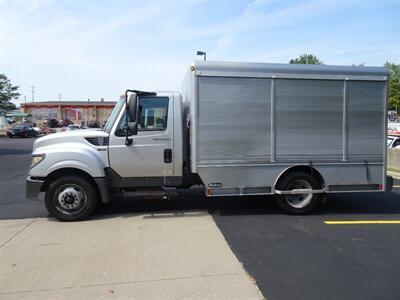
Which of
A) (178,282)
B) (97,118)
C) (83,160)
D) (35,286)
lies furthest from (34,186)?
(97,118)

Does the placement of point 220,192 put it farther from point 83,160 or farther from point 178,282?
point 178,282

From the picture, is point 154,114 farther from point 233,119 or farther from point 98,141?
point 233,119

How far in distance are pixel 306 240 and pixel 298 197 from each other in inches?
66.2

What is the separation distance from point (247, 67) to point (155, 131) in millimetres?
1958

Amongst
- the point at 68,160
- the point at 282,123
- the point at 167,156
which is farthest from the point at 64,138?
the point at 282,123

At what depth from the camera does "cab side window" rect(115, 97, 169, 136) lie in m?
7.57

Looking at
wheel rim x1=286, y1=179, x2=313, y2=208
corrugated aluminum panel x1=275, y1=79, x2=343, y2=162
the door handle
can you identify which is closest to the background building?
the door handle

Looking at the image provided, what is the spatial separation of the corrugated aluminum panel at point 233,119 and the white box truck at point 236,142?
2 centimetres

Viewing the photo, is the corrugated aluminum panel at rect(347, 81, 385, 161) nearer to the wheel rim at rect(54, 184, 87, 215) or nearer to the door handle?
the door handle

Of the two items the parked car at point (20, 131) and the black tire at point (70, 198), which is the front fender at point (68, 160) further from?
the parked car at point (20, 131)

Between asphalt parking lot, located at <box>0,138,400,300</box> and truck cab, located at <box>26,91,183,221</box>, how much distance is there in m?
0.75

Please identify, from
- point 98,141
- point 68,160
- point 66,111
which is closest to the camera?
point 68,160

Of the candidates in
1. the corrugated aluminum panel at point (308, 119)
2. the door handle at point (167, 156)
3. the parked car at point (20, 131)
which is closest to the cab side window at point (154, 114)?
the door handle at point (167, 156)

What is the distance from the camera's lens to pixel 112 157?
7566 mm
